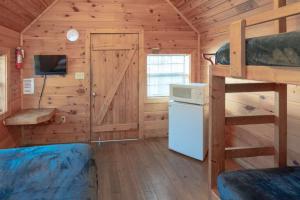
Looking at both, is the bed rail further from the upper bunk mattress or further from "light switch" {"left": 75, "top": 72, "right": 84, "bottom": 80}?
"light switch" {"left": 75, "top": 72, "right": 84, "bottom": 80}

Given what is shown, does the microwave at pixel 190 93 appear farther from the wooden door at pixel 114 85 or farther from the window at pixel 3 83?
the window at pixel 3 83

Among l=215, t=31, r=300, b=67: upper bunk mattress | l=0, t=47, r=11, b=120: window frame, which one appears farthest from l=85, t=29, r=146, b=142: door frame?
l=215, t=31, r=300, b=67: upper bunk mattress

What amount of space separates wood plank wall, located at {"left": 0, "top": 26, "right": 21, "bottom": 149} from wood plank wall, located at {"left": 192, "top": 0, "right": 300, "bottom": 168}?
9.28ft

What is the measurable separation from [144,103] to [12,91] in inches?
87.3

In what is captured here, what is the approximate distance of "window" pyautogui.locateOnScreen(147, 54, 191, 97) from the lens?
208 inches

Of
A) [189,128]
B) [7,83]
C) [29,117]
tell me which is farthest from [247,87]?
[7,83]

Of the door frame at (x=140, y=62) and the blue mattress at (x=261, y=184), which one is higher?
the door frame at (x=140, y=62)

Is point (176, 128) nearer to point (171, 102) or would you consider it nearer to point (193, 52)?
point (171, 102)

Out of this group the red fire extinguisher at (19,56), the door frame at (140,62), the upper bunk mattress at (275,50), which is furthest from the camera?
the door frame at (140,62)

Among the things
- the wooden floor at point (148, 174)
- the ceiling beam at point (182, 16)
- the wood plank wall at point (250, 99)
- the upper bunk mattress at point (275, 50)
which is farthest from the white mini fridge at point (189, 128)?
the upper bunk mattress at point (275, 50)

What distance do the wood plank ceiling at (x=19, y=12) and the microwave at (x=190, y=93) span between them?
242 centimetres

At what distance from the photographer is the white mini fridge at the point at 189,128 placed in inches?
159

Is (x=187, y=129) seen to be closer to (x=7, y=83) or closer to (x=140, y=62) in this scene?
(x=140, y=62)

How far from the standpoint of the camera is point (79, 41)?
4859 mm
